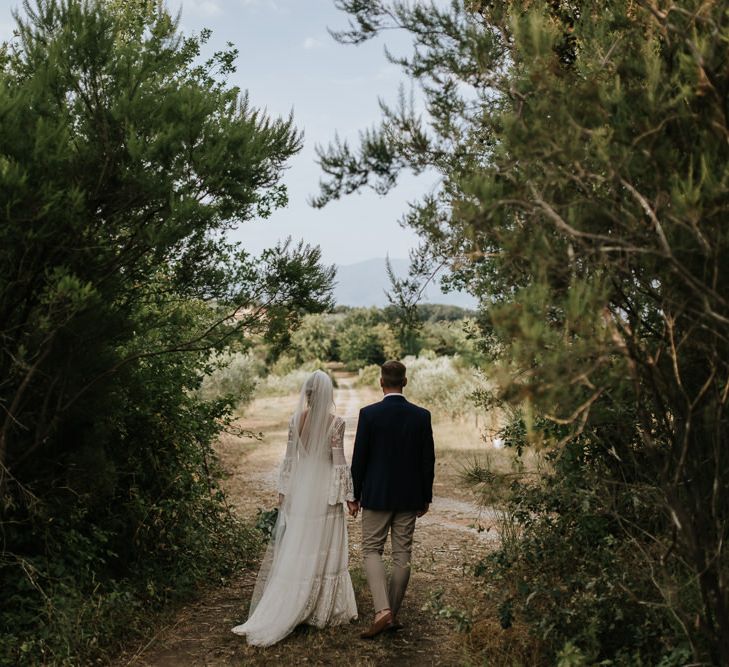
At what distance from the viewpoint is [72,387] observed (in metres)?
5.75

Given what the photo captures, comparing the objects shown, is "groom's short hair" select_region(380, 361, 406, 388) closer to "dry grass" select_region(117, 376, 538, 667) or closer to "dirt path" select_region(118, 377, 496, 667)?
"dirt path" select_region(118, 377, 496, 667)

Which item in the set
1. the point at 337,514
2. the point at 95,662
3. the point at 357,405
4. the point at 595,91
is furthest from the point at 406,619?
the point at 357,405

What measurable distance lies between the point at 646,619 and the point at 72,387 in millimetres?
4152

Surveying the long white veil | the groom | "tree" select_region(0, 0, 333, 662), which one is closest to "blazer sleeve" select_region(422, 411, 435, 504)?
the groom

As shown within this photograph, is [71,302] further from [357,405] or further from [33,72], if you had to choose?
[357,405]

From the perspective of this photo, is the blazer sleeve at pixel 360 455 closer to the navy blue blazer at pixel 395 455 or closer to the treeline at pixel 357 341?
the navy blue blazer at pixel 395 455

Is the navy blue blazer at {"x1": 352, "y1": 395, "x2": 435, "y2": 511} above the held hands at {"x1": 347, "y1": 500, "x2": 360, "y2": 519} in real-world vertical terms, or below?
above

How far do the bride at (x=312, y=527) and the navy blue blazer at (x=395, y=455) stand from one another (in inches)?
10.7

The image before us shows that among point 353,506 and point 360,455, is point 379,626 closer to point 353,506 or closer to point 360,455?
point 353,506

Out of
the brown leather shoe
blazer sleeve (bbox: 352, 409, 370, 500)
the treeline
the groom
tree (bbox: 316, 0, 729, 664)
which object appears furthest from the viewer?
the treeline

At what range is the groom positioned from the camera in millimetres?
5906

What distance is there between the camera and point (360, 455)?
604 centimetres

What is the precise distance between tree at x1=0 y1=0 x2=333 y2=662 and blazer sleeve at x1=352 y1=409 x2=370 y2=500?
1.16 metres

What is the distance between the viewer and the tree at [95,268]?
5.22 m
